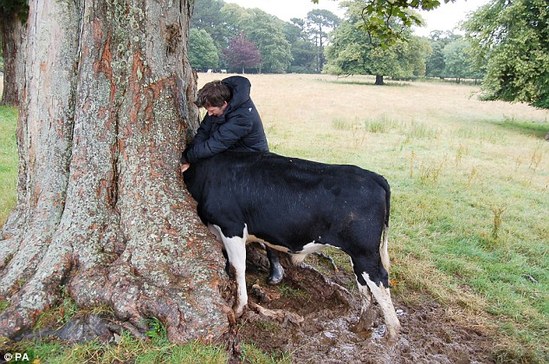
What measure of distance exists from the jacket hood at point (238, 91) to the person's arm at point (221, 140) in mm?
131

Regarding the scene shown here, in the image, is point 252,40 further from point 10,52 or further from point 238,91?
point 238,91

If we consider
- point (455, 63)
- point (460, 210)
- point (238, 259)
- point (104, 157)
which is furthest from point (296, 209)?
point (455, 63)

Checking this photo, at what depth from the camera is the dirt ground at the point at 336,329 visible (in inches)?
170

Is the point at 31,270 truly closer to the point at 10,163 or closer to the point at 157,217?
the point at 157,217

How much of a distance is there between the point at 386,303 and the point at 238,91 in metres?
2.53

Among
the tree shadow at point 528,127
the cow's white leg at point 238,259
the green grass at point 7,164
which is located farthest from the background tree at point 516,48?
the cow's white leg at point 238,259

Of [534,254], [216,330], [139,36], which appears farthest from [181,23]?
[534,254]

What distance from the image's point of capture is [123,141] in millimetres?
4574

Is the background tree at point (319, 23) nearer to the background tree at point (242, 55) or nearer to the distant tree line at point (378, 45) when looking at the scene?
the distant tree line at point (378, 45)

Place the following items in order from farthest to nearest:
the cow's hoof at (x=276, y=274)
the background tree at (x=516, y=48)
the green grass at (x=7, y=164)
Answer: the background tree at (x=516, y=48), the green grass at (x=7, y=164), the cow's hoof at (x=276, y=274)

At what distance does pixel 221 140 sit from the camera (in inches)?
186

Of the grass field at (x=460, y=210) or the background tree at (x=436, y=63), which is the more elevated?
the background tree at (x=436, y=63)

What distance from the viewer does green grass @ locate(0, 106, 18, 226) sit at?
24.1 feet

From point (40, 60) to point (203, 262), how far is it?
99.0 inches
